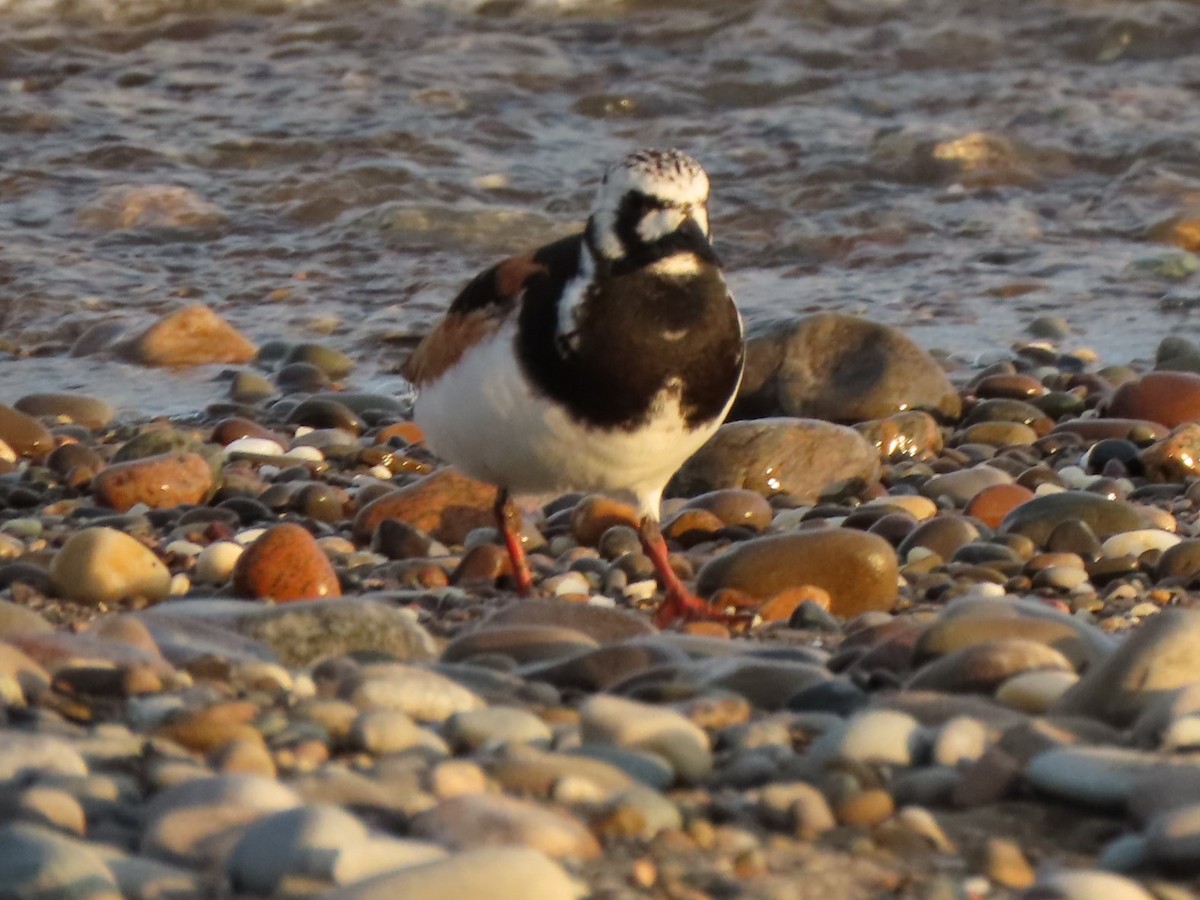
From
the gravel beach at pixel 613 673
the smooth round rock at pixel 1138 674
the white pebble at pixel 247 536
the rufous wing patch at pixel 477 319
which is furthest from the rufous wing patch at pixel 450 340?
the smooth round rock at pixel 1138 674

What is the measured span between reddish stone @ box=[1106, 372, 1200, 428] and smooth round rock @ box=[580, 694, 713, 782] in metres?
4.08

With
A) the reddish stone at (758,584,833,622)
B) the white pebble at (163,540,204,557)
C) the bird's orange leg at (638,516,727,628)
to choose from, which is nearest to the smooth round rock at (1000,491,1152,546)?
the reddish stone at (758,584,833,622)

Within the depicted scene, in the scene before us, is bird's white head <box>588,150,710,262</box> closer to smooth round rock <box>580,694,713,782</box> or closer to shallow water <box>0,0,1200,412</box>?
smooth round rock <box>580,694,713,782</box>

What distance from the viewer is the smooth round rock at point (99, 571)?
456cm

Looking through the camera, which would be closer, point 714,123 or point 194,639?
point 194,639

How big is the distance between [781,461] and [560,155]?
5846 millimetres

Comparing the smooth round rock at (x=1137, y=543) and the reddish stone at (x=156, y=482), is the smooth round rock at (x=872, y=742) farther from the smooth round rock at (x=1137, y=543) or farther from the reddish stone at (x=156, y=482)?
the reddish stone at (x=156, y=482)

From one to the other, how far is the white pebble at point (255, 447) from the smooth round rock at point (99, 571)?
1.81 m

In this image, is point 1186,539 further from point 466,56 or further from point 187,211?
point 466,56

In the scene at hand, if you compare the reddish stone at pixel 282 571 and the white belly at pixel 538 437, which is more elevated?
the white belly at pixel 538 437

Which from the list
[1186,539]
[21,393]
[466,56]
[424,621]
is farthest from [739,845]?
[466,56]

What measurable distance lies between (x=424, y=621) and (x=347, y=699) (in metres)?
1.41

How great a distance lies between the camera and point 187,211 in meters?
10.3

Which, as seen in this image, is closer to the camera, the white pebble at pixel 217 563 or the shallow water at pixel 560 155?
the white pebble at pixel 217 563
